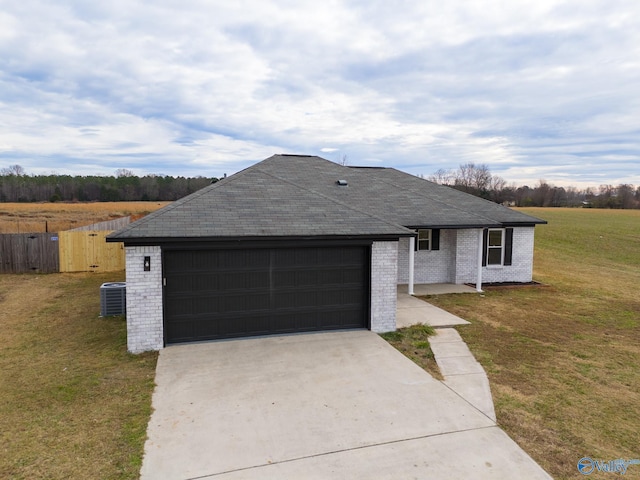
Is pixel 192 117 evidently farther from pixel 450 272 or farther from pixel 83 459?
pixel 83 459

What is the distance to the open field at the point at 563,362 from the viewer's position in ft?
16.8

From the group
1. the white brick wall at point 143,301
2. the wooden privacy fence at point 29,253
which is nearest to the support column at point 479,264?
the white brick wall at point 143,301

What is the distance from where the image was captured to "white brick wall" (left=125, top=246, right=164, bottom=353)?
7.80 meters

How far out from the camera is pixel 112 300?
10656mm

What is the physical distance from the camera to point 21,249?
16.9 metres

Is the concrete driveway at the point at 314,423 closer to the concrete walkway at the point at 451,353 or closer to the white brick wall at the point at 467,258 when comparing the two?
the concrete walkway at the point at 451,353

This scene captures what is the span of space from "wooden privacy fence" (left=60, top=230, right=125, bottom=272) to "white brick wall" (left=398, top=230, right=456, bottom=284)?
1283 cm

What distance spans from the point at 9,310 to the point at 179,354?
22.9 feet

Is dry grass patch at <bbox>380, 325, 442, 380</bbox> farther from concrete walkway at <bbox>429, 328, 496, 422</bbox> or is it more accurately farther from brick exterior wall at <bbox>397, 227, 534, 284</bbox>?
brick exterior wall at <bbox>397, 227, 534, 284</bbox>

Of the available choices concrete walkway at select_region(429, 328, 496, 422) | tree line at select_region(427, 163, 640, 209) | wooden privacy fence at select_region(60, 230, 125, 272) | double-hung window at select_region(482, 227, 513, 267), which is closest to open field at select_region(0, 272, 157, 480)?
concrete walkway at select_region(429, 328, 496, 422)

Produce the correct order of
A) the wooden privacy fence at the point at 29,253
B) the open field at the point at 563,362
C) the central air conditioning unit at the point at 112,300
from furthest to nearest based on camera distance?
the wooden privacy fence at the point at 29,253 < the central air conditioning unit at the point at 112,300 < the open field at the point at 563,362

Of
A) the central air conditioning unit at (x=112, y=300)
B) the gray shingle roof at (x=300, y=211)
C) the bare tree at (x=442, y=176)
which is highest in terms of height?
the bare tree at (x=442, y=176)

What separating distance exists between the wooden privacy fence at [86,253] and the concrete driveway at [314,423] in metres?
12.3

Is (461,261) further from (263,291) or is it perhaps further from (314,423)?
(314,423)
